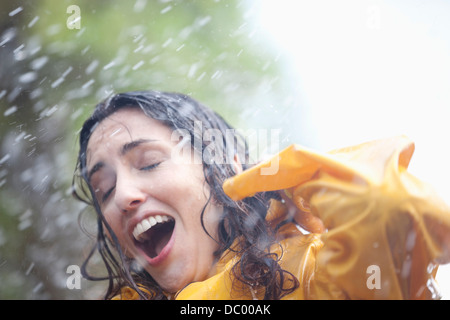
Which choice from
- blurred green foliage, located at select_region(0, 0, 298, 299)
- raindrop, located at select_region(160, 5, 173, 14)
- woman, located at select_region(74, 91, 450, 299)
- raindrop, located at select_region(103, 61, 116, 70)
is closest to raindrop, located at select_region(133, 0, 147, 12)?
blurred green foliage, located at select_region(0, 0, 298, 299)

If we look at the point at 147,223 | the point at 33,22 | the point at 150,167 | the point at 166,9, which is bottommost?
the point at 147,223

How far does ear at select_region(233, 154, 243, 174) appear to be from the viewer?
1.25 meters

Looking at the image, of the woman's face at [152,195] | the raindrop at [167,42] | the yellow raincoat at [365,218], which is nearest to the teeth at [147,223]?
the woman's face at [152,195]

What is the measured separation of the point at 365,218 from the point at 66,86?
1823 mm

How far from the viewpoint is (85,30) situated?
221cm

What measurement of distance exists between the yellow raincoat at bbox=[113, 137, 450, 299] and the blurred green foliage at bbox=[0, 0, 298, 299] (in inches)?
48.6

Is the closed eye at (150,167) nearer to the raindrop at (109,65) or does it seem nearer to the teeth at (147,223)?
the teeth at (147,223)

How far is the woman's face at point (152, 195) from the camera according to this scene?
1.07 m

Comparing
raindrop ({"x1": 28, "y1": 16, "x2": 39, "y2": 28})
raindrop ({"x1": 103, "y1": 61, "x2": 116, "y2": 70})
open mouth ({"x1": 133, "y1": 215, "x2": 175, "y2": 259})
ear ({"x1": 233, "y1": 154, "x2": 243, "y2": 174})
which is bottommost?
open mouth ({"x1": 133, "y1": 215, "x2": 175, "y2": 259})

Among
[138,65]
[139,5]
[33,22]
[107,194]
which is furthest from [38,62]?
[107,194]

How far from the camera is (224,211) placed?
1129 mm

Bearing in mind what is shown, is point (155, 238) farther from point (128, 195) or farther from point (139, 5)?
point (139, 5)

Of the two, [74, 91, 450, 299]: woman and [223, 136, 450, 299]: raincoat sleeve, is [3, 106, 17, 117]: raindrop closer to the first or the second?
[74, 91, 450, 299]: woman
